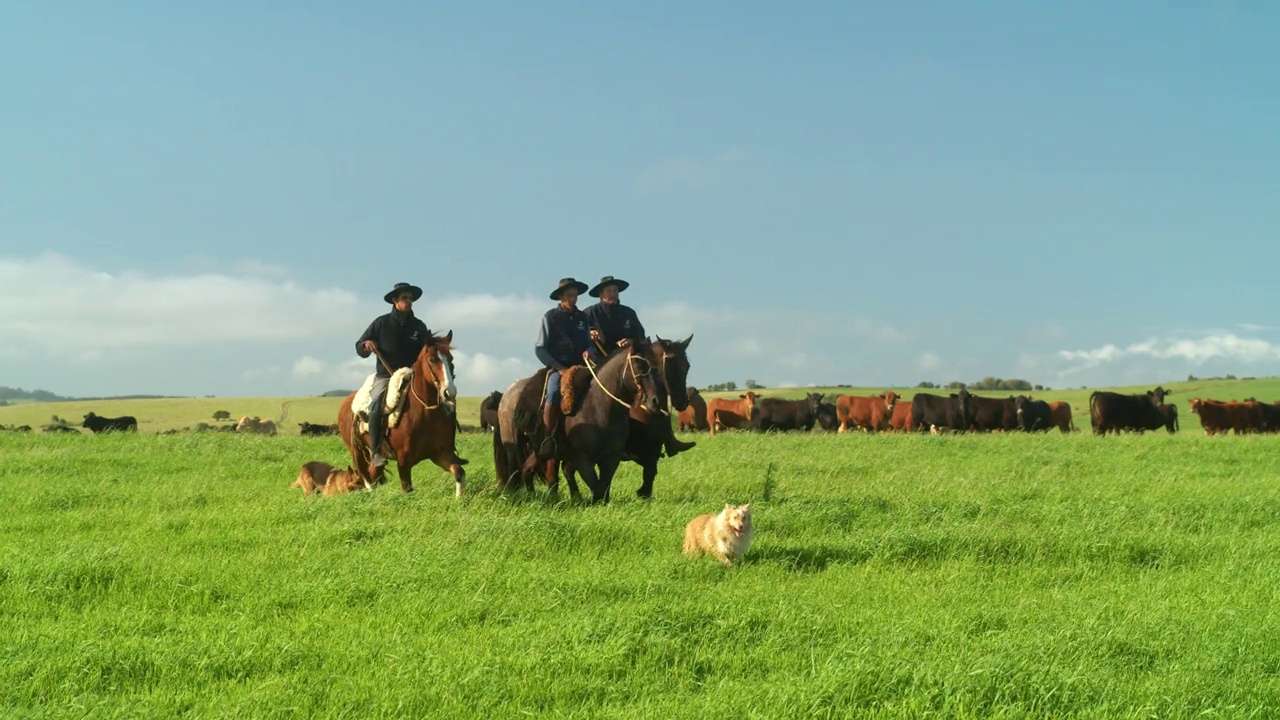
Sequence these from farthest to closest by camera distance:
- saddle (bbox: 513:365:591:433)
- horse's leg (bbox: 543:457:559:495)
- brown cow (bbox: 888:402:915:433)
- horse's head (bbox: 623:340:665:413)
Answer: brown cow (bbox: 888:402:915:433), horse's leg (bbox: 543:457:559:495), saddle (bbox: 513:365:591:433), horse's head (bbox: 623:340:665:413)

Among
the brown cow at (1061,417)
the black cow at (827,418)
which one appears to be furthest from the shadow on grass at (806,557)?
the brown cow at (1061,417)

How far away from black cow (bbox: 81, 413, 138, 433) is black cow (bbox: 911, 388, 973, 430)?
28233mm

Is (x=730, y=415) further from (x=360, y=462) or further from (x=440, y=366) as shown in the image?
(x=440, y=366)

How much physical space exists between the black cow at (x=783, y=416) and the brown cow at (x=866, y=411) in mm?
1256

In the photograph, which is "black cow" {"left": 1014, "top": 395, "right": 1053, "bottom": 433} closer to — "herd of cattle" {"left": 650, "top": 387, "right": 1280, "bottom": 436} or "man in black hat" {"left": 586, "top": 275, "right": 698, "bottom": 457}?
"herd of cattle" {"left": 650, "top": 387, "right": 1280, "bottom": 436}

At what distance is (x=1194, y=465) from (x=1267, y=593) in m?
12.3

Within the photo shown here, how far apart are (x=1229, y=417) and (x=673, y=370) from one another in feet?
113

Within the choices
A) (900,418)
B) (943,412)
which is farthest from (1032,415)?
(900,418)

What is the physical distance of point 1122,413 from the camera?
127 ft

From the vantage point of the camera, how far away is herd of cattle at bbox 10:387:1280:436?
127 ft

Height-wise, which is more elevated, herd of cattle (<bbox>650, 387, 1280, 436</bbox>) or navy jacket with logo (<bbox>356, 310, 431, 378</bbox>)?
navy jacket with logo (<bbox>356, 310, 431, 378</bbox>)

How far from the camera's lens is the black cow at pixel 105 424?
107 ft

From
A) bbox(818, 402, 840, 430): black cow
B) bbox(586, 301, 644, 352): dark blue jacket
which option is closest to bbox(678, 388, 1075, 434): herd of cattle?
bbox(818, 402, 840, 430): black cow

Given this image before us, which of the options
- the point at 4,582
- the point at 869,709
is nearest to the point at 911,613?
the point at 869,709
